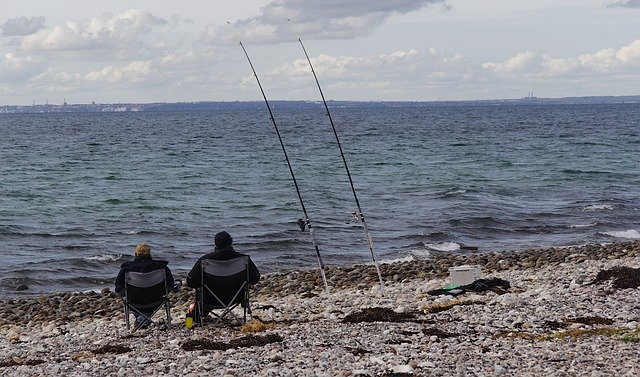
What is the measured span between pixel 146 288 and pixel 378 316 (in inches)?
125

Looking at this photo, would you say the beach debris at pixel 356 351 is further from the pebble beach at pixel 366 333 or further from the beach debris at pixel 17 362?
the beach debris at pixel 17 362

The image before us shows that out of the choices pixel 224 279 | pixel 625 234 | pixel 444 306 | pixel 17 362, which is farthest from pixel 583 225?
pixel 17 362

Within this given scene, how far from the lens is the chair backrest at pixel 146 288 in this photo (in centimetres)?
1302

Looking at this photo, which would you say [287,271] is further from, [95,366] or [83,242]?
[95,366]

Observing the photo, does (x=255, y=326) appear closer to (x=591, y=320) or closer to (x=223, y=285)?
(x=223, y=285)

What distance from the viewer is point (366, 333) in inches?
451

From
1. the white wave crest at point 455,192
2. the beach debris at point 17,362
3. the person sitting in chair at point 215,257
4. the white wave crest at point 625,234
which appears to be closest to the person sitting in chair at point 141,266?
the person sitting in chair at point 215,257

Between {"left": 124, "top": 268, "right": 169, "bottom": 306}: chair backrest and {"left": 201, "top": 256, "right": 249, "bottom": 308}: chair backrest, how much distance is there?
24.5 inches

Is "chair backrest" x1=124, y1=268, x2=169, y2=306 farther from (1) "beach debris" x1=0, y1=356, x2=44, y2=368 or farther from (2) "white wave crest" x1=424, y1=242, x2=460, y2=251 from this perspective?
(2) "white wave crest" x1=424, y1=242, x2=460, y2=251

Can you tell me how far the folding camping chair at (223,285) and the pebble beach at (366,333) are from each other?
303 mm

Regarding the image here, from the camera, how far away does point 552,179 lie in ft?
142

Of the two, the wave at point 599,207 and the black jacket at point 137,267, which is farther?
the wave at point 599,207

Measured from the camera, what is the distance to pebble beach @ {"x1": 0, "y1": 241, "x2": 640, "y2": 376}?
9.73 meters

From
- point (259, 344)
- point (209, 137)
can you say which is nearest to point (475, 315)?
point (259, 344)
